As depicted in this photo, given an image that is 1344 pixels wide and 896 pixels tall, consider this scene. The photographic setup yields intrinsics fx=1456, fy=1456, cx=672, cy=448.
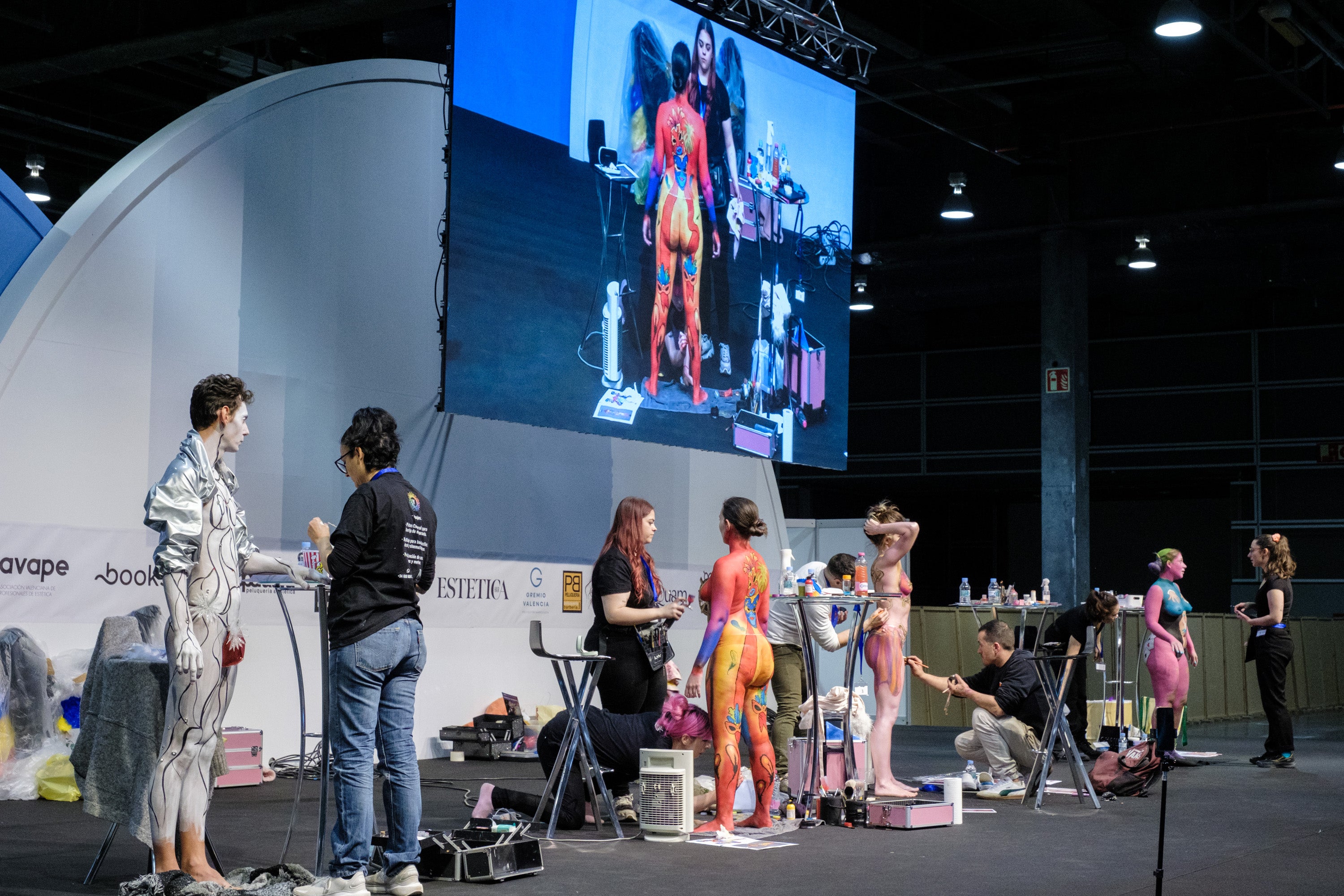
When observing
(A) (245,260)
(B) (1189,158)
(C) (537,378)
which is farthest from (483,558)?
(B) (1189,158)

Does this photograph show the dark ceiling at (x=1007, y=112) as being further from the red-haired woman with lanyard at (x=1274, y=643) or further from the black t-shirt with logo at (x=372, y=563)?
the black t-shirt with logo at (x=372, y=563)

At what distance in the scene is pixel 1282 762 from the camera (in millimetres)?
9000

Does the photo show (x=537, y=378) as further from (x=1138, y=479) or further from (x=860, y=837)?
(x=1138, y=479)

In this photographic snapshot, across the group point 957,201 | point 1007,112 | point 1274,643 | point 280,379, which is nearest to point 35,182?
point 280,379

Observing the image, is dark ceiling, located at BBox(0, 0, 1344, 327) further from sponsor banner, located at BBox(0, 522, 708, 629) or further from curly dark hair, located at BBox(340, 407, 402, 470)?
curly dark hair, located at BBox(340, 407, 402, 470)

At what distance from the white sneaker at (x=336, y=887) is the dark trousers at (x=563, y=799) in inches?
63.8

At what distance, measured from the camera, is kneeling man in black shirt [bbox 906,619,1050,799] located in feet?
23.3

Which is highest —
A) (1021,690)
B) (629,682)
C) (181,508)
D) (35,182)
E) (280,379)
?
(35,182)

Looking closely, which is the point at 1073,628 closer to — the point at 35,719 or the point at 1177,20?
the point at 1177,20

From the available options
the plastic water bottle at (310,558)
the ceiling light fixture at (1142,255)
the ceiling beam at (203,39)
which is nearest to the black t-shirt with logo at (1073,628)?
the plastic water bottle at (310,558)

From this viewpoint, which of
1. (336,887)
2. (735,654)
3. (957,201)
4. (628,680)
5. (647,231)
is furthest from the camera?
(957,201)

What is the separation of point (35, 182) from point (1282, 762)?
11.6 meters

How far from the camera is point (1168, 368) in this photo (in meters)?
19.9

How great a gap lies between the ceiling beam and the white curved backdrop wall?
61.0 inches
